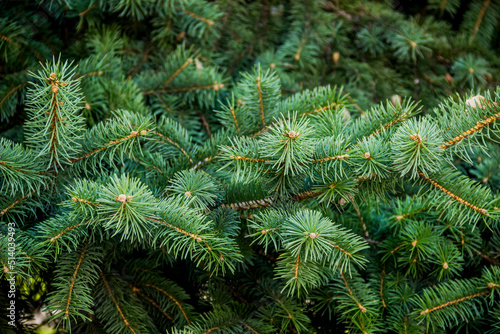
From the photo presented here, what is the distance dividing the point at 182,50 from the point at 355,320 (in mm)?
761

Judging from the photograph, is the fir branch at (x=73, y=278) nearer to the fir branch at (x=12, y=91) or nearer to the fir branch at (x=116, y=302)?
the fir branch at (x=116, y=302)

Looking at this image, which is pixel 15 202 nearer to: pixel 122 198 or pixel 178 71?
pixel 122 198

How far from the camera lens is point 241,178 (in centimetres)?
61

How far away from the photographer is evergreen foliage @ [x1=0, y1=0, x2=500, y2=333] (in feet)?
1.82

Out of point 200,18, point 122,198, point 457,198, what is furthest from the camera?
point 200,18

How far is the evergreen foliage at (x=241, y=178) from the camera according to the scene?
0.55 metres

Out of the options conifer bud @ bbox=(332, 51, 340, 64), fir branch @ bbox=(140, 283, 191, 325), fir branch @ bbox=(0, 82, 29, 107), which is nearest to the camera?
fir branch @ bbox=(140, 283, 191, 325)

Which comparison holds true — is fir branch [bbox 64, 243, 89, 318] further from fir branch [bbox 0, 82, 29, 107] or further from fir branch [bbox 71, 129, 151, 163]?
fir branch [bbox 0, 82, 29, 107]

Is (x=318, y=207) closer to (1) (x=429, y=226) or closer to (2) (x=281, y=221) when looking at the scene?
(2) (x=281, y=221)

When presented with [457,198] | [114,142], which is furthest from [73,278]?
[457,198]

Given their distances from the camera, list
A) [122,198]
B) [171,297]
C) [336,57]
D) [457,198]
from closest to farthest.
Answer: [122,198]
[457,198]
[171,297]
[336,57]

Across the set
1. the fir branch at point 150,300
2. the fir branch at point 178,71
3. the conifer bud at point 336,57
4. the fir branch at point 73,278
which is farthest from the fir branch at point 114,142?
the conifer bud at point 336,57

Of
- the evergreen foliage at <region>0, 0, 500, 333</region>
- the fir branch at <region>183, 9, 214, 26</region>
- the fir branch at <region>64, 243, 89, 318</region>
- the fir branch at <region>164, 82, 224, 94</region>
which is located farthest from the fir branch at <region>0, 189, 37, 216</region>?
the fir branch at <region>183, 9, 214, 26</region>

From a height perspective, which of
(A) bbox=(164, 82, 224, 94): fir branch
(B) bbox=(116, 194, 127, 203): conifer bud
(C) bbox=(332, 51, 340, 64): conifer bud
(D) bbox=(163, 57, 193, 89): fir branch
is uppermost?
(B) bbox=(116, 194, 127, 203): conifer bud
